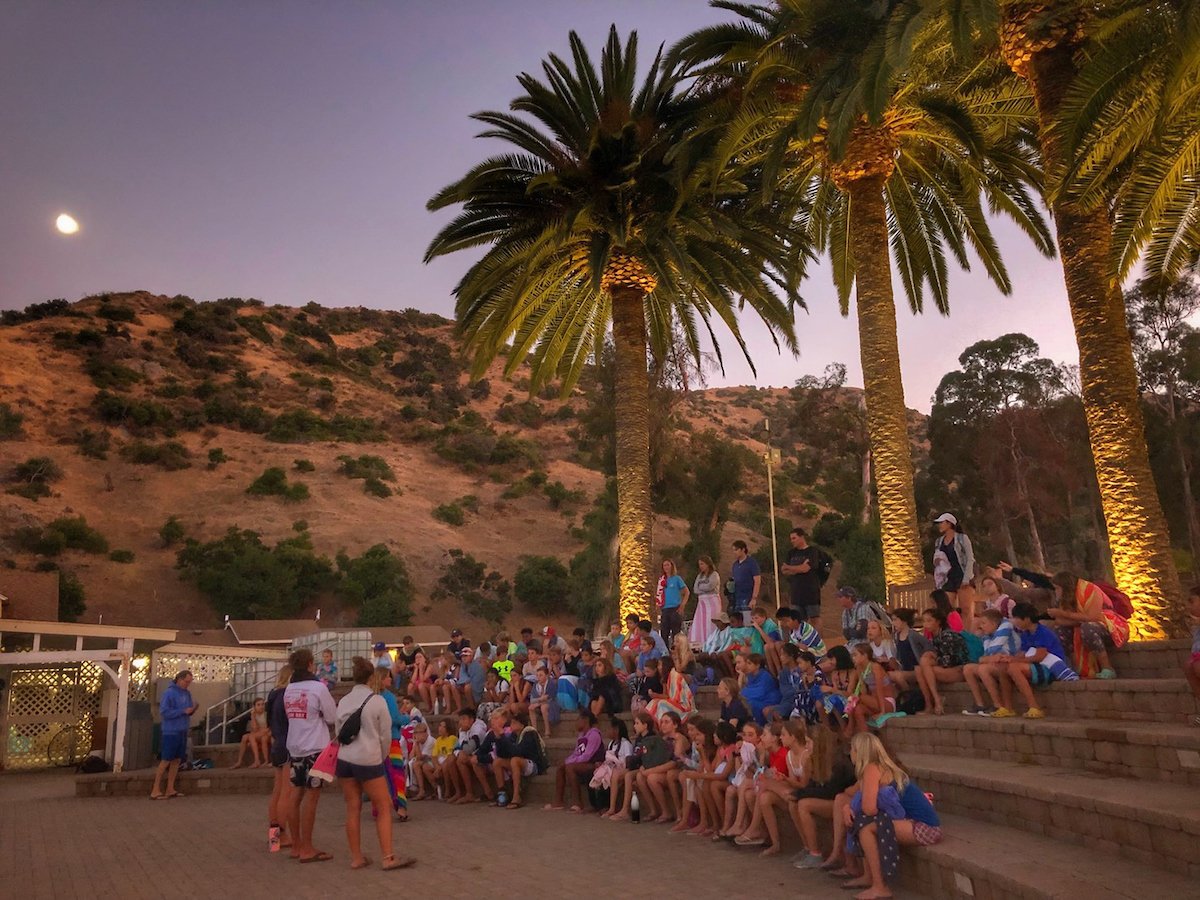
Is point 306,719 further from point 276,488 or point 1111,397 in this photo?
point 276,488

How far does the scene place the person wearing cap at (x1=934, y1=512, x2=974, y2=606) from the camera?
11.9m

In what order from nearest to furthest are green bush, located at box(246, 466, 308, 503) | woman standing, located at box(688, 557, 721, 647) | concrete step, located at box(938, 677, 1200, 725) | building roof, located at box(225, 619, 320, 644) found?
concrete step, located at box(938, 677, 1200, 725), woman standing, located at box(688, 557, 721, 647), building roof, located at box(225, 619, 320, 644), green bush, located at box(246, 466, 308, 503)

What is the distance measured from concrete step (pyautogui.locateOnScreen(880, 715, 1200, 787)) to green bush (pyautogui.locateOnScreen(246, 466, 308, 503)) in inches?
2289

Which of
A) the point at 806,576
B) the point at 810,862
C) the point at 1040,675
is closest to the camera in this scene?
the point at 810,862

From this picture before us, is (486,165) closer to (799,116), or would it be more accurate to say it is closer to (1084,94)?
(799,116)

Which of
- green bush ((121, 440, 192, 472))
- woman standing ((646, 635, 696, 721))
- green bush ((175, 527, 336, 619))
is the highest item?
green bush ((121, 440, 192, 472))

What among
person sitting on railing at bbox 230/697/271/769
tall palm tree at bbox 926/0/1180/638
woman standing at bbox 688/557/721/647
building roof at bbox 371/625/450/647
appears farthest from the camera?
building roof at bbox 371/625/450/647

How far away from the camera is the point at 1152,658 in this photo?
892 cm

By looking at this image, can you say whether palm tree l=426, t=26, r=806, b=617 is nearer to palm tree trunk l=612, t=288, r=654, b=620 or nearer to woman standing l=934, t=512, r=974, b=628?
palm tree trunk l=612, t=288, r=654, b=620

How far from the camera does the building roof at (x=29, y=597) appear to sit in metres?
28.8

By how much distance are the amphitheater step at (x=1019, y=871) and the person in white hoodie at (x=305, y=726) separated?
17.7 feet

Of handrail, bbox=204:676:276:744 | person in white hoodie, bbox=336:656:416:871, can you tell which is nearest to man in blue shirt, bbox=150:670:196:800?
handrail, bbox=204:676:276:744

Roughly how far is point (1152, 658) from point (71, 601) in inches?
1927

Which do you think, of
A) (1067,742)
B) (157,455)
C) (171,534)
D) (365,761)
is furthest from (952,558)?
(157,455)
